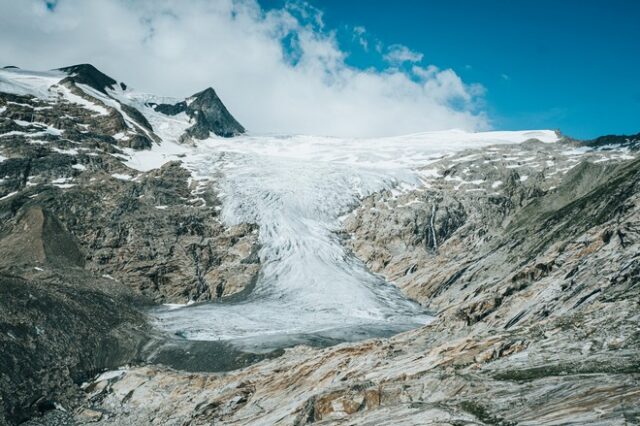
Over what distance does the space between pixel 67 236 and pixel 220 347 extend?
48.0 meters

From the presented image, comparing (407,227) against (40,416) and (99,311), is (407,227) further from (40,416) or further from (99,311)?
(40,416)

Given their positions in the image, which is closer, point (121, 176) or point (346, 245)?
point (346, 245)

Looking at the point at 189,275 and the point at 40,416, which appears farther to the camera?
the point at 189,275

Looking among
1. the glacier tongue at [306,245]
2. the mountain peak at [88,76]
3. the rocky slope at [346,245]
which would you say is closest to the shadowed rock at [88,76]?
the mountain peak at [88,76]

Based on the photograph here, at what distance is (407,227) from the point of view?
96000 mm

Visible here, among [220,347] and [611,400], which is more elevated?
[611,400]

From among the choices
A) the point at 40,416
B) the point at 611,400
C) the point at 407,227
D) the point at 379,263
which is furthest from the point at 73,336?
the point at 407,227

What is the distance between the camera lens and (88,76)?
172625mm

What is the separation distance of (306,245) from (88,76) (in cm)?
11782

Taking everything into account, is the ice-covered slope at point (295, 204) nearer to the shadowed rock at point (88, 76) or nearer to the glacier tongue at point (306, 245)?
the glacier tongue at point (306, 245)

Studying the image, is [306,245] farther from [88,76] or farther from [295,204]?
[88,76]

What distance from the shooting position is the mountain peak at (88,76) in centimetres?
16438

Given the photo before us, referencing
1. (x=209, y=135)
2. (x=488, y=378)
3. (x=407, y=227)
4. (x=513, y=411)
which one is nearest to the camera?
(x=513, y=411)

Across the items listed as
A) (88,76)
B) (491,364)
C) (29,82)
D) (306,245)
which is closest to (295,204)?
(306,245)
